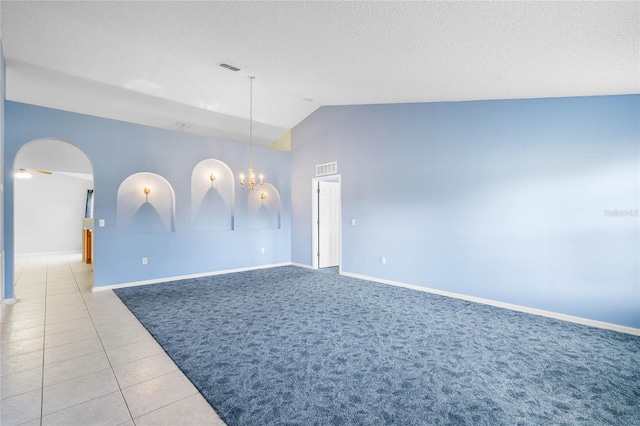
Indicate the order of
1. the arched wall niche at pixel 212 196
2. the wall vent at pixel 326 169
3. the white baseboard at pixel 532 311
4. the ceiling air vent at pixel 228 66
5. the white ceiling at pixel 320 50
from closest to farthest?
the white ceiling at pixel 320 50, the white baseboard at pixel 532 311, the ceiling air vent at pixel 228 66, the arched wall niche at pixel 212 196, the wall vent at pixel 326 169

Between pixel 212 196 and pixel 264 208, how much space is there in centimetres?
137

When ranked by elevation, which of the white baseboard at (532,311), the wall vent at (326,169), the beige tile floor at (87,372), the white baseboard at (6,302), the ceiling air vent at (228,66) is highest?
the ceiling air vent at (228,66)

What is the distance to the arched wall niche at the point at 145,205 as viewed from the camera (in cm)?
550

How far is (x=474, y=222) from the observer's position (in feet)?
14.2

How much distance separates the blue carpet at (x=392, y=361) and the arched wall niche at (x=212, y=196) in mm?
2274

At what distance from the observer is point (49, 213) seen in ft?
31.3

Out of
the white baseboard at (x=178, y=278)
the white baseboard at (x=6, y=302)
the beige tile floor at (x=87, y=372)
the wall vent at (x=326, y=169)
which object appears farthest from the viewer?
the wall vent at (x=326, y=169)

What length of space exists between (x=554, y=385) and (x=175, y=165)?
21.1ft

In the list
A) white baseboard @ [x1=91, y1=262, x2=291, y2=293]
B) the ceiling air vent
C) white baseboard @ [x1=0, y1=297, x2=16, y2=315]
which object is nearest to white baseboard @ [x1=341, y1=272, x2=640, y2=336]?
white baseboard @ [x1=91, y1=262, x2=291, y2=293]

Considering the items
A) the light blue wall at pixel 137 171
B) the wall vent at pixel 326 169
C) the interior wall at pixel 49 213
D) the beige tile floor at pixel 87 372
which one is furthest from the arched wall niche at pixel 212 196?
the interior wall at pixel 49 213

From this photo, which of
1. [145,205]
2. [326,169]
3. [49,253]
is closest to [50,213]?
[49,253]

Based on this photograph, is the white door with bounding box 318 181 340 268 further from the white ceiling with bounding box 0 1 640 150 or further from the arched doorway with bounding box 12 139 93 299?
the arched doorway with bounding box 12 139 93 299

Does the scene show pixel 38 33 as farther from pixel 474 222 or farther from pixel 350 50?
pixel 474 222

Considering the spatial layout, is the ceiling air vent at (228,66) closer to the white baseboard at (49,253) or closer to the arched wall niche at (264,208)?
the arched wall niche at (264,208)
